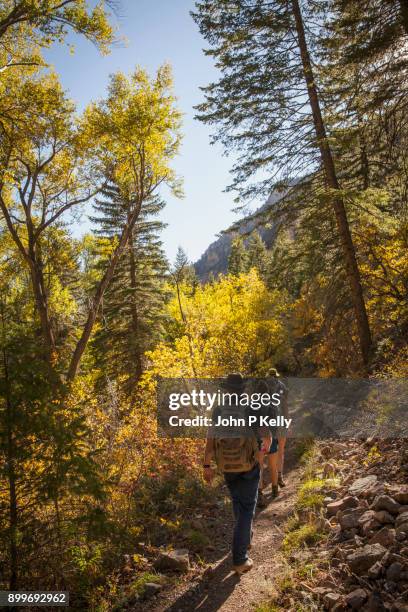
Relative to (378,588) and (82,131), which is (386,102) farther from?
(378,588)

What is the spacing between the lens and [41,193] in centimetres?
952

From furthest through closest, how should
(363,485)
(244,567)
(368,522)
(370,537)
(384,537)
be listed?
(363,485)
(244,567)
(368,522)
(370,537)
(384,537)

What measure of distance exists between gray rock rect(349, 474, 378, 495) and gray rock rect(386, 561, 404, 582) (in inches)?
59.2

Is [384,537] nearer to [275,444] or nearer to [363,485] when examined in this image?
[363,485]

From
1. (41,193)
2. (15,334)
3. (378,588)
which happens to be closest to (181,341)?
(41,193)

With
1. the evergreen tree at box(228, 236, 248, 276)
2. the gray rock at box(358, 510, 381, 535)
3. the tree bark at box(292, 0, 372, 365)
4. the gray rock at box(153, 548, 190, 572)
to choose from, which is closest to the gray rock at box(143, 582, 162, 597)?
the gray rock at box(153, 548, 190, 572)

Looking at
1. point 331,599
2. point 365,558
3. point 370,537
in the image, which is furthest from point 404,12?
point 331,599

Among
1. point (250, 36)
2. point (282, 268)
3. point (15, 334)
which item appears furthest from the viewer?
point (282, 268)

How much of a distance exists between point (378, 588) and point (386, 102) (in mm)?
8460

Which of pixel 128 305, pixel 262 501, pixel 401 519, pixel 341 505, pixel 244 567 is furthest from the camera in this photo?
pixel 128 305

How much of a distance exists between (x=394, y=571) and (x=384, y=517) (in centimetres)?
79

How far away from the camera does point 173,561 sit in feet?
16.4

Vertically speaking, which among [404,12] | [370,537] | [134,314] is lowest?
[370,537]

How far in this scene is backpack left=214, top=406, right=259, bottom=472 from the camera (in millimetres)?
4332
